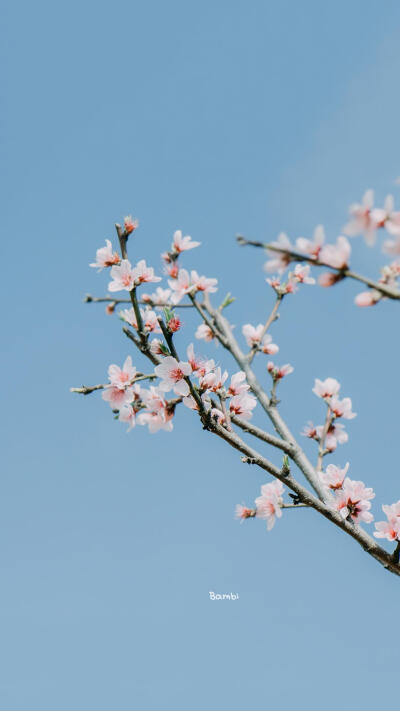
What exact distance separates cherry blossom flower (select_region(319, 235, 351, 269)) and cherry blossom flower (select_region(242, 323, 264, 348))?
272 cm

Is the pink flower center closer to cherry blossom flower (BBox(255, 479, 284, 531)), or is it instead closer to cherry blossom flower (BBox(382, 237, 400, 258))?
cherry blossom flower (BBox(255, 479, 284, 531))

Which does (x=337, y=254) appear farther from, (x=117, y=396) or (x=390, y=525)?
(x=390, y=525)

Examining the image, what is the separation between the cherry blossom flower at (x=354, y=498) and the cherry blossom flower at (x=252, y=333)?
1.66m

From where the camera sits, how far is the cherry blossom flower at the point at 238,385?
4.46m

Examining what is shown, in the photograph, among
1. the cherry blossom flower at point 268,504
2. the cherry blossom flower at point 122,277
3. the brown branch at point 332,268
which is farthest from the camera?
the cherry blossom flower at point 268,504

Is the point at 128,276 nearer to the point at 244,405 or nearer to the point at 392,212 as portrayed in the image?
the point at 244,405

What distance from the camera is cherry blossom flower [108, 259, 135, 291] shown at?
412cm

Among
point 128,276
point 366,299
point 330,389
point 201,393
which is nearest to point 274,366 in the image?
point 330,389

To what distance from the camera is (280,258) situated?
109 inches

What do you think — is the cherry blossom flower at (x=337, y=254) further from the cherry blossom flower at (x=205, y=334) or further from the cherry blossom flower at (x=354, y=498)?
the cherry blossom flower at (x=205, y=334)

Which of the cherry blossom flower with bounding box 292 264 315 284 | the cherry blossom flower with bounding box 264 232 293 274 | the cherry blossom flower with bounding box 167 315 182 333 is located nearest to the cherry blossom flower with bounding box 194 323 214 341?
the cherry blossom flower with bounding box 292 264 315 284

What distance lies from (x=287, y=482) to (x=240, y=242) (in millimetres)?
1888

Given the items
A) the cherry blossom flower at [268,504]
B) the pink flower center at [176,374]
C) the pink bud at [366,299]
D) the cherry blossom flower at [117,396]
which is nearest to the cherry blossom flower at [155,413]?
the cherry blossom flower at [117,396]

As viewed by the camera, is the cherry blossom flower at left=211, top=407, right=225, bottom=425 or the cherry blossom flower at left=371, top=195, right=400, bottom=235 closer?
the cherry blossom flower at left=371, top=195, right=400, bottom=235
